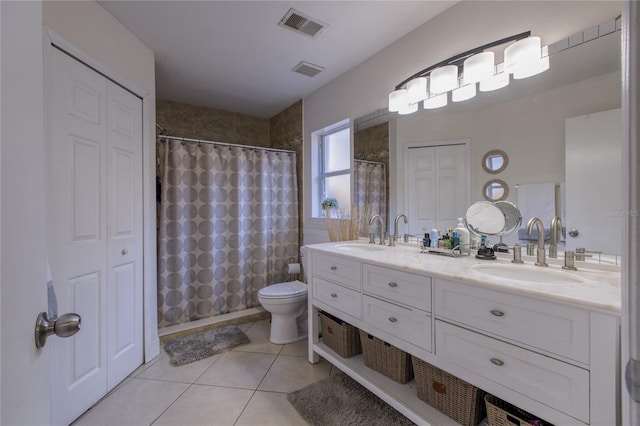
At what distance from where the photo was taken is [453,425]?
128 cm

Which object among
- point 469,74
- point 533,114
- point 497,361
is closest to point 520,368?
point 497,361

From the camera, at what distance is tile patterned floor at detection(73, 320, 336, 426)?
1550mm

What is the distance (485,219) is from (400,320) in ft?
2.46

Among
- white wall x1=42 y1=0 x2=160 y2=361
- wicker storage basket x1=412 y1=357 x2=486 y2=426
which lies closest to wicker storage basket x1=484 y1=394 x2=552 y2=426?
wicker storage basket x1=412 y1=357 x2=486 y2=426

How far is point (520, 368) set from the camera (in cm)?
98

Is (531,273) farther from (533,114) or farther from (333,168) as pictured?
(333,168)

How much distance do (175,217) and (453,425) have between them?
2542mm

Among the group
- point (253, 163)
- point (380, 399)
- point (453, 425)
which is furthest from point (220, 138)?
point (453, 425)

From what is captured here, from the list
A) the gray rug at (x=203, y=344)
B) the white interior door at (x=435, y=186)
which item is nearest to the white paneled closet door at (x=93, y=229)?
the gray rug at (x=203, y=344)

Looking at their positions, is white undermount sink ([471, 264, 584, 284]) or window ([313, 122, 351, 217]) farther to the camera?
window ([313, 122, 351, 217])

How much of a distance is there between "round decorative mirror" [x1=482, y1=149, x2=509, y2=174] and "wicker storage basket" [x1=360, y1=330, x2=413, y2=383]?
1.12m

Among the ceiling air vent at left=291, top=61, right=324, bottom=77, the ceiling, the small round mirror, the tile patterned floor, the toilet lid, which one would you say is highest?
the ceiling

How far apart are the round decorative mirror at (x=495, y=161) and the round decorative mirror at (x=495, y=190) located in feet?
0.20

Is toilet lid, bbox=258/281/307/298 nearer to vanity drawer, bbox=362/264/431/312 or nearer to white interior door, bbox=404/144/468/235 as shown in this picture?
vanity drawer, bbox=362/264/431/312
